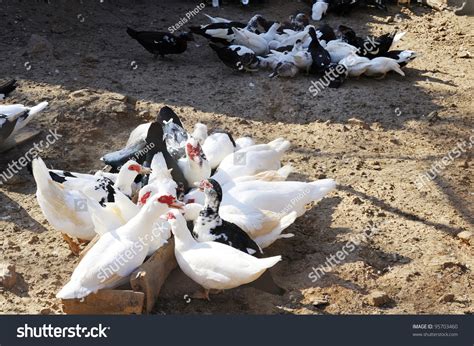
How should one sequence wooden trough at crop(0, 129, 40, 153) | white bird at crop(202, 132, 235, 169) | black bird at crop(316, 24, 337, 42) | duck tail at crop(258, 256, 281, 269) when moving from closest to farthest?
duck tail at crop(258, 256, 281, 269)
white bird at crop(202, 132, 235, 169)
wooden trough at crop(0, 129, 40, 153)
black bird at crop(316, 24, 337, 42)

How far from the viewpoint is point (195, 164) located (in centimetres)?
527

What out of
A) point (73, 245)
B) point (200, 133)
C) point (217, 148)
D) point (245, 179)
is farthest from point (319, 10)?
point (73, 245)

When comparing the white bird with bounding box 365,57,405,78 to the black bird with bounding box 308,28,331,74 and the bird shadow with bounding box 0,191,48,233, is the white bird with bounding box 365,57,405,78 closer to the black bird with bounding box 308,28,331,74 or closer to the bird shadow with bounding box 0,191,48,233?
the black bird with bounding box 308,28,331,74

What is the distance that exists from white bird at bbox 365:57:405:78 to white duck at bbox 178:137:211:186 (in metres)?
3.26

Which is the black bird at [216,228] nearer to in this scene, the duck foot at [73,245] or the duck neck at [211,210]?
the duck neck at [211,210]

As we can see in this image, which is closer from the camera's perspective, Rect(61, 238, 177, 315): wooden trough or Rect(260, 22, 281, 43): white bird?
Rect(61, 238, 177, 315): wooden trough

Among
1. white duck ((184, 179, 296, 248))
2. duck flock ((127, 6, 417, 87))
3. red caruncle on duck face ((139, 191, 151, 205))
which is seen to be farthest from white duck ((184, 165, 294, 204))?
duck flock ((127, 6, 417, 87))

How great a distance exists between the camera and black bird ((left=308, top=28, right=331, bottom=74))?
8047mm

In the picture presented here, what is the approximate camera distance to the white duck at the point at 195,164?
5262mm

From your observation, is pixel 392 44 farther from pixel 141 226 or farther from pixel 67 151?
pixel 141 226

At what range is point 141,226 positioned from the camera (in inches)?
171

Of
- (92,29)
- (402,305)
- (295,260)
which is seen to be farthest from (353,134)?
(92,29)

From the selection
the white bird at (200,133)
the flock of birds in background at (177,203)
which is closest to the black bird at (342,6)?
the flock of birds in background at (177,203)

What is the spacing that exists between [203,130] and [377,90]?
8.27 ft
